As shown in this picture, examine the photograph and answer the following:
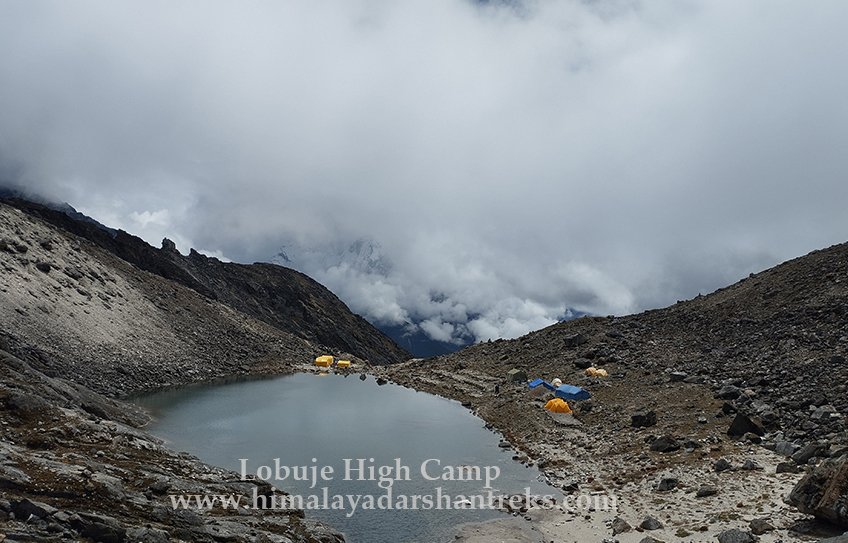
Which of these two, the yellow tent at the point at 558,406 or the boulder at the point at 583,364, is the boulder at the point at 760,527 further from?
the boulder at the point at 583,364

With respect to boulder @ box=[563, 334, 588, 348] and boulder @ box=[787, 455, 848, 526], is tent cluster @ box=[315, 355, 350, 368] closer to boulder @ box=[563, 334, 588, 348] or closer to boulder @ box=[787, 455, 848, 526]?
boulder @ box=[563, 334, 588, 348]

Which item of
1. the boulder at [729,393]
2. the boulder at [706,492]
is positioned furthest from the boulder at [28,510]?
the boulder at [729,393]

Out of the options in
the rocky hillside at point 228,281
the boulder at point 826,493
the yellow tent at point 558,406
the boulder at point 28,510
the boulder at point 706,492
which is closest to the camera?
the boulder at point 28,510

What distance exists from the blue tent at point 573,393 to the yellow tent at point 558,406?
2055 mm

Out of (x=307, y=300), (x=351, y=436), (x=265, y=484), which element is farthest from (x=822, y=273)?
(x=307, y=300)

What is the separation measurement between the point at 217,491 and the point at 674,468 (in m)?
30.6

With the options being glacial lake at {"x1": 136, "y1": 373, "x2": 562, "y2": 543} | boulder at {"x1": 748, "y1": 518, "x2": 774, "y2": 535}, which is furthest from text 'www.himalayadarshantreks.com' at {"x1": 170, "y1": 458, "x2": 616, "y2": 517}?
boulder at {"x1": 748, "y1": 518, "x2": 774, "y2": 535}

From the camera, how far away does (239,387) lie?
→ 90.9m

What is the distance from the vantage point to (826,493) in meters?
26.7

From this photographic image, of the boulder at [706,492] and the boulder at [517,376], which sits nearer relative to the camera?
the boulder at [706,492]

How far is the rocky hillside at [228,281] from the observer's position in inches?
5212

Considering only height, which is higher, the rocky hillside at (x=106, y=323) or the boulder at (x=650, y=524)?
Answer: the rocky hillside at (x=106, y=323)

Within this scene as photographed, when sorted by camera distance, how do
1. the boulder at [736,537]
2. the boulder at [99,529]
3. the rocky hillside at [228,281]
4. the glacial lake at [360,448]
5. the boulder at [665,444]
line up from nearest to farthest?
the boulder at [99,529] < the boulder at [736,537] < the glacial lake at [360,448] < the boulder at [665,444] < the rocky hillside at [228,281]

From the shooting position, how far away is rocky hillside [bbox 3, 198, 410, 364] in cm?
13238
